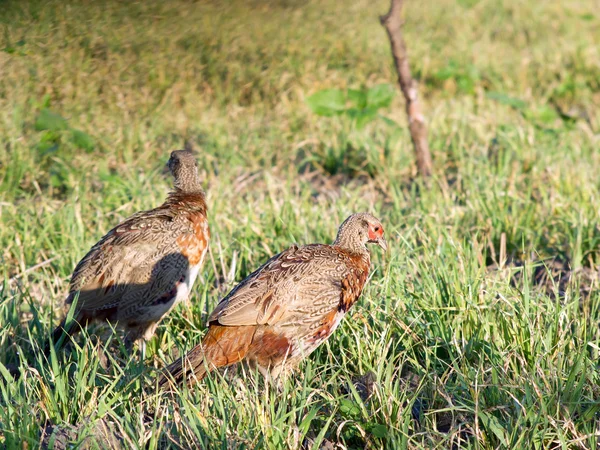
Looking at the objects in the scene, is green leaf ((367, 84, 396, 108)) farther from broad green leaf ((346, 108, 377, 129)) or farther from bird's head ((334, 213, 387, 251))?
bird's head ((334, 213, 387, 251))

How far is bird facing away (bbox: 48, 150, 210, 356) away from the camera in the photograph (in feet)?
12.6

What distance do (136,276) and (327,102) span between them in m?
3.17

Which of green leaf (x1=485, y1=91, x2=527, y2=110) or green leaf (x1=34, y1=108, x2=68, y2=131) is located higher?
green leaf (x1=34, y1=108, x2=68, y2=131)

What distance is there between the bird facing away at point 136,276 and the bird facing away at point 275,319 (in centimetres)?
53

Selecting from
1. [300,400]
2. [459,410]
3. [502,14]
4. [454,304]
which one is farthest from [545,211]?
[502,14]

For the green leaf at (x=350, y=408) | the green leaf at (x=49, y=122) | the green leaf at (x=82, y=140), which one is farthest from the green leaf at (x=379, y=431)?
the green leaf at (x=49, y=122)

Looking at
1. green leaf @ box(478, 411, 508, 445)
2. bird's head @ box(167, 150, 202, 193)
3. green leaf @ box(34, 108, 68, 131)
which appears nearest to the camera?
green leaf @ box(478, 411, 508, 445)

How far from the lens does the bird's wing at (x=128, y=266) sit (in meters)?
3.84

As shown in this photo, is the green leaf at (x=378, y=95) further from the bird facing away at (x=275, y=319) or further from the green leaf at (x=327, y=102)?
the bird facing away at (x=275, y=319)

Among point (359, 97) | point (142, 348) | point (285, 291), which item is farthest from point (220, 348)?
point (359, 97)

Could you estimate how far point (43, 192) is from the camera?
5.62 metres

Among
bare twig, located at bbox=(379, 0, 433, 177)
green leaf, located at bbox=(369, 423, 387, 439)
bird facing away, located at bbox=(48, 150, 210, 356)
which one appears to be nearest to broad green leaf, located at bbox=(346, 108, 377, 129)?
bare twig, located at bbox=(379, 0, 433, 177)

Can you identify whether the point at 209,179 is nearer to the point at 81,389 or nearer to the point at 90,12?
the point at 90,12

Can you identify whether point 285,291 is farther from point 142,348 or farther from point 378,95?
point 378,95
